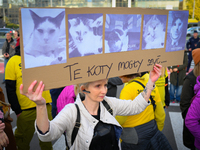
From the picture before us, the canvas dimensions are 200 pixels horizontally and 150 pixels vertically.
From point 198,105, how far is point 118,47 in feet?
3.98

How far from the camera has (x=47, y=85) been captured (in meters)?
1.55

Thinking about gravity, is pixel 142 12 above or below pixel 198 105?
above

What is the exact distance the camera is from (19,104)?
138 inches

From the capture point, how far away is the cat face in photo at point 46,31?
4.61 feet

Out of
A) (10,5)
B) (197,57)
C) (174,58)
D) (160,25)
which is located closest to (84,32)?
(160,25)

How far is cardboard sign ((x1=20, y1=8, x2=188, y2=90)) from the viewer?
4.70ft

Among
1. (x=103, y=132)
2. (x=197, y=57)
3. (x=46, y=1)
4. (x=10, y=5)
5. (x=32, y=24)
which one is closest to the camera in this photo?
(x=32, y=24)

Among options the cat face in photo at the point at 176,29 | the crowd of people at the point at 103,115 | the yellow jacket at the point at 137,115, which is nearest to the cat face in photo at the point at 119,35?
the crowd of people at the point at 103,115

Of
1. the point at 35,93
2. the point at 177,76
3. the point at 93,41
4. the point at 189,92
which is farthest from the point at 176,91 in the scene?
the point at 35,93

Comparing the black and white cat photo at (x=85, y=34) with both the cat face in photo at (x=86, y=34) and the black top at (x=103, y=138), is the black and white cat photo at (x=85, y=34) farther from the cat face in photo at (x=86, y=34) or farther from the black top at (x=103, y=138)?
the black top at (x=103, y=138)

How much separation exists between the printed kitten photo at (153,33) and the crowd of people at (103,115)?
0.81 ft

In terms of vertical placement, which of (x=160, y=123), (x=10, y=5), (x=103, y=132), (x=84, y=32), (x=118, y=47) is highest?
(x=10, y=5)

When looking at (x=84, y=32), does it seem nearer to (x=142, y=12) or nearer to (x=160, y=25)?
(x=142, y=12)

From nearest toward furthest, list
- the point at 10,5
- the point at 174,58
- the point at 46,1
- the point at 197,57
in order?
the point at 174,58, the point at 197,57, the point at 46,1, the point at 10,5
